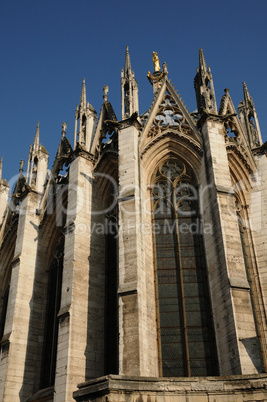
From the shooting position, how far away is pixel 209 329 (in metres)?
14.3

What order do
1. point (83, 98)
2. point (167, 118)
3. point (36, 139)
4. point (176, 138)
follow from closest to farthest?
point (176, 138), point (167, 118), point (83, 98), point (36, 139)

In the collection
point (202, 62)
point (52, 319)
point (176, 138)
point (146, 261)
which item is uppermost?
point (202, 62)

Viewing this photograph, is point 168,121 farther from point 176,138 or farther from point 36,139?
point 36,139

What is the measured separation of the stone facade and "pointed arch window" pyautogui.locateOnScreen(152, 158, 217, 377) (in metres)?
0.04

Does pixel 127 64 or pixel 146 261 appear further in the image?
pixel 127 64

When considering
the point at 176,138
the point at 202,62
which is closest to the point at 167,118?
the point at 176,138

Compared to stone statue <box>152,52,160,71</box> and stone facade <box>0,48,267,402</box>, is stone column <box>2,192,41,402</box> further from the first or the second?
stone statue <box>152,52,160,71</box>

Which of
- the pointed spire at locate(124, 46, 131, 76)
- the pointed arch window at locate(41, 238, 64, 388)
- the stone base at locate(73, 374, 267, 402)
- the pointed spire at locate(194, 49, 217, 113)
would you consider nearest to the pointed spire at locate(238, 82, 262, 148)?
the pointed spire at locate(194, 49, 217, 113)

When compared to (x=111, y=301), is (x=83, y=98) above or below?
above

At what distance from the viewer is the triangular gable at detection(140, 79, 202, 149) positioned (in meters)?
18.1

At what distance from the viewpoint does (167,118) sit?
19578 millimetres

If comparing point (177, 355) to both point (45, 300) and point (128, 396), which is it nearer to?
point (128, 396)

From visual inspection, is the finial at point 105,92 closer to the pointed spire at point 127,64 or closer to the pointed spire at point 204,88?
the pointed spire at point 127,64

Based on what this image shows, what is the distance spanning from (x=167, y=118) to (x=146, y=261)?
23.8 feet
